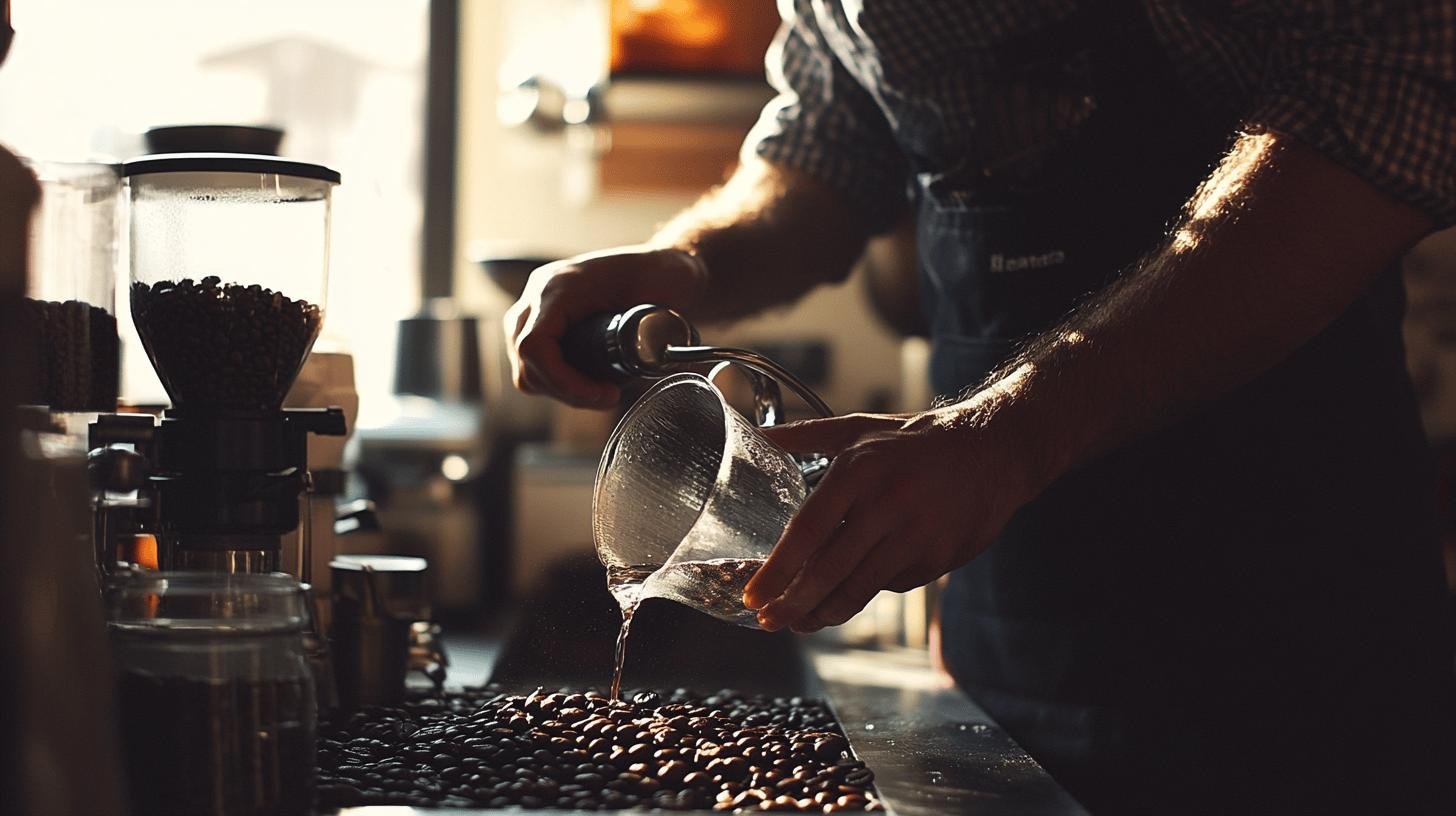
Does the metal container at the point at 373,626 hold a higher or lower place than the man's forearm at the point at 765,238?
lower

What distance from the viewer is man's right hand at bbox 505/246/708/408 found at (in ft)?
3.83

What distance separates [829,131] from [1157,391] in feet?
2.10

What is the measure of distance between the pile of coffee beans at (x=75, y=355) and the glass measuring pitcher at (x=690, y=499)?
0.35m

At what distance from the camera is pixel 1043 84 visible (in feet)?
Answer: 4.23

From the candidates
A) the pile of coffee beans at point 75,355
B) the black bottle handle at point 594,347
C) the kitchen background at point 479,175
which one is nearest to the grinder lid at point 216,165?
the pile of coffee beans at point 75,355

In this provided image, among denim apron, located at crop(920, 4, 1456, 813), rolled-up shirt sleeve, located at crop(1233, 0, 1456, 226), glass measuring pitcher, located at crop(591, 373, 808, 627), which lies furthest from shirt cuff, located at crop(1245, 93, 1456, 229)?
glass measuring pitcher, located at crop(591, 373, 808, 627)

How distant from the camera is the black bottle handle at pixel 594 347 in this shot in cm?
106

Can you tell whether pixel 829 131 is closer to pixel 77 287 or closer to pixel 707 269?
pixel 707 269

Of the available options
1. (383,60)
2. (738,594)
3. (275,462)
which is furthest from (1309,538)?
(383,60)

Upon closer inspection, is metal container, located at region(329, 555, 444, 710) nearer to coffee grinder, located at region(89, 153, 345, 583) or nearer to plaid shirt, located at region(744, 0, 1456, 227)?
coffee grinder, located at region(89, 153, 345, 583)

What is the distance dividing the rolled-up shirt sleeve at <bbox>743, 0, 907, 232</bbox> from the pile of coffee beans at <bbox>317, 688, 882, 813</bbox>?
25.8 inches

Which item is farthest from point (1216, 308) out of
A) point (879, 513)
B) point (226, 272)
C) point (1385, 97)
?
point (226, 272)

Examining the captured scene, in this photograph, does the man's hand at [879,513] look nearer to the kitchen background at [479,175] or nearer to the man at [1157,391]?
the man at [1157,391]

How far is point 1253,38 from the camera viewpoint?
1.13 metres
